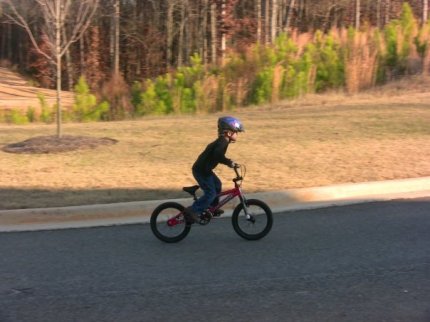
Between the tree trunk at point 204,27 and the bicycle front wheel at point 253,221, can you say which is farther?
the tree trunk at point 204,27

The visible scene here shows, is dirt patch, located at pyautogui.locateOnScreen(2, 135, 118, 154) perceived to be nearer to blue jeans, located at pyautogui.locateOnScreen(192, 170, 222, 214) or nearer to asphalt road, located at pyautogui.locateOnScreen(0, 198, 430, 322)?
asphalt road, located at pyautogui.locateOnScreen(0, 198, 430, 322)

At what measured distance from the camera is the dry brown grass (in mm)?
8414

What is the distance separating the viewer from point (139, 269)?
17.7ft

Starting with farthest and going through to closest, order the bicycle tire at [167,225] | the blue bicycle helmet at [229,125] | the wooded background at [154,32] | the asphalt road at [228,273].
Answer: the wooded background at [154,32]
the bicycle tire at [167,225]
the blue bicycle helmet at [229,125]
the asphalt road at [228,273]

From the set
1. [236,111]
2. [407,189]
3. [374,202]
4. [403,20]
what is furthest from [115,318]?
[403,20]

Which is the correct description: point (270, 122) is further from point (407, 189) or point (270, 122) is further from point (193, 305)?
point (193, 305)

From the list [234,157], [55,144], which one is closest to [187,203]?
[234,157]

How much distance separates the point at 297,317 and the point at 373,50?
731 inches

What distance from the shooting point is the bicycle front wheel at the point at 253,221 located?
20.5 ft

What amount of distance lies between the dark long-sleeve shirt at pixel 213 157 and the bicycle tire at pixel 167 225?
1.67ft

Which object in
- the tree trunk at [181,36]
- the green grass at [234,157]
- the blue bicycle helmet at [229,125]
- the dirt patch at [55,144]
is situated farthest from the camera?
the tree trunk at [181,36]

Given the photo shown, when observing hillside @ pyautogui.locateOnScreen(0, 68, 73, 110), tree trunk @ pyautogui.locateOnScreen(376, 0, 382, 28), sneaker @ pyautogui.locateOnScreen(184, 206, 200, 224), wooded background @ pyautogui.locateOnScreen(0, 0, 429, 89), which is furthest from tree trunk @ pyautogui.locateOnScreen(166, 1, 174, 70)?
sneaker @ pyautogui.locateOnScreen(184, 206, 200, 224)

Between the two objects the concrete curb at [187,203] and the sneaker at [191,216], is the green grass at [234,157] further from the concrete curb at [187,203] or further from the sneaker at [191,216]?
the sneaker at [191,216]

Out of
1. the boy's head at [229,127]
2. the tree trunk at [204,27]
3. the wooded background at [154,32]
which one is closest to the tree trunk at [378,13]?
the wooded background at [154,32]
